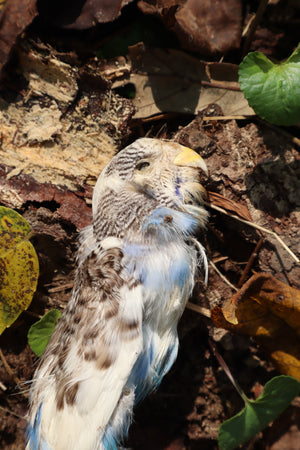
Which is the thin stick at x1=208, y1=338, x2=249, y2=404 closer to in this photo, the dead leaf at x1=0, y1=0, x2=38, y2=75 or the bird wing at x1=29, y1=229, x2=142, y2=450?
the bird wing at x1=29, y1=229, x2=142, y2=450

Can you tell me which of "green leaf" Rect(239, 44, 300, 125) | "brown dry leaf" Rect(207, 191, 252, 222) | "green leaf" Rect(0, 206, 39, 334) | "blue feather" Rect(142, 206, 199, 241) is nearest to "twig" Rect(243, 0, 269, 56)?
"green leaf" Rect(239, 44, 300, 125)

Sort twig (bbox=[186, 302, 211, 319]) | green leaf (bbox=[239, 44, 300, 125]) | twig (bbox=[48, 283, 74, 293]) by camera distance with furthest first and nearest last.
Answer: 1. twig (bbox=[48, 283, 74, 293])
2. twig (bbox=[186, 302, 211, 319])
3. green leaf (bbox=[239, 44, 300, 125])

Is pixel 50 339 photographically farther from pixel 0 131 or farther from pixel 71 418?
pixel 0 131

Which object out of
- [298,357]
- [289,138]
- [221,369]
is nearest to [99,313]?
[221,369]

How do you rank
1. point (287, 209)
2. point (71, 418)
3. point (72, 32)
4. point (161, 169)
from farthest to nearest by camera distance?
point (72, 32) < point (287, 209) < point (161, 169) < point (71, 418)

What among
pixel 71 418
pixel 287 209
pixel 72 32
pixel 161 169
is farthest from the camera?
pixel 72 32

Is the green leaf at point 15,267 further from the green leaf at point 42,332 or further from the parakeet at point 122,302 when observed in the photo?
the parakeet at point 122,302
